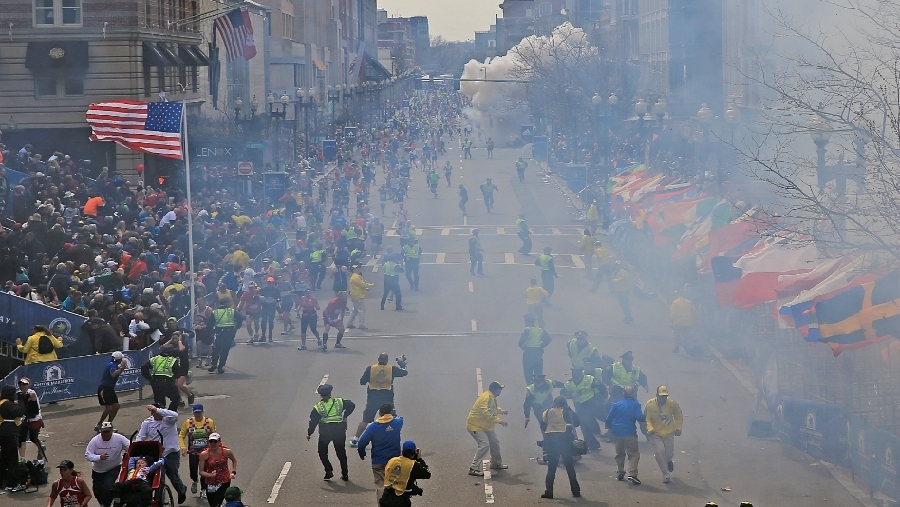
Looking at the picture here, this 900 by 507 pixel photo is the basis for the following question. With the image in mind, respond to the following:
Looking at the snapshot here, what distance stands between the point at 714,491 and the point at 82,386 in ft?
30.0

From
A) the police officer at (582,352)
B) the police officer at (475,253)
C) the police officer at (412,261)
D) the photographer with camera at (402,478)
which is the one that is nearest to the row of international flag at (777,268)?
the police officer at (582,352)

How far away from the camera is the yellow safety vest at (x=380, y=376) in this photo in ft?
51.5

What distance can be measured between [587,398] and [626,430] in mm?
1281

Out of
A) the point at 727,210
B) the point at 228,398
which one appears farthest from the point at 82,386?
the point at 727,210

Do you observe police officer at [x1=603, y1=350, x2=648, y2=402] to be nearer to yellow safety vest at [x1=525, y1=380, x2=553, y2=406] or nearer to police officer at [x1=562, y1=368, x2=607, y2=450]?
police officer at [x1=562, y1=368, x2=607, y2=450]

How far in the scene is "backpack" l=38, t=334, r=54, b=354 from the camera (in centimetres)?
1764

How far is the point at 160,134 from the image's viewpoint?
21891mm

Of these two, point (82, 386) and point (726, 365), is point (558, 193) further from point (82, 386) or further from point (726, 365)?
point (82, 386)

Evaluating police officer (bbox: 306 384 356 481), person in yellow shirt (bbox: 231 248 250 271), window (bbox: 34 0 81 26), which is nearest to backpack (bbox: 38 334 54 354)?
police officer (bbox: 306 384 356 481)

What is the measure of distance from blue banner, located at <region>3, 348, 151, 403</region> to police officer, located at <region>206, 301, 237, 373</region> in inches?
66.1

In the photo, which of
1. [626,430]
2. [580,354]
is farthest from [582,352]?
[626,430]

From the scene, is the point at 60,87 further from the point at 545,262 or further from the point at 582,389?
the point at 582,389

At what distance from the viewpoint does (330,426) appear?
1425cm

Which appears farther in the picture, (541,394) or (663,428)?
(541,394)
